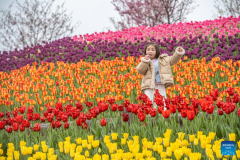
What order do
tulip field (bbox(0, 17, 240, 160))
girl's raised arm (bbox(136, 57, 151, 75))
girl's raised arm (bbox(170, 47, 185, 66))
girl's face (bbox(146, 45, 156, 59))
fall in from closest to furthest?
tulip field (bbox(0, 17, 240, 160)) → girl's raised arm (bbox(136, 57, 151, 75)) → girl's raised arm (bbox(170, 47, 185, 66)) → girl's face (bbox(146, 45, 156, 59))

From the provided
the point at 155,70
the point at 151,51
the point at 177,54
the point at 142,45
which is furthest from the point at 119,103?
the point at 142,45

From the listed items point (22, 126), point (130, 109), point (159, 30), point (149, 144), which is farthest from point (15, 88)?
point (159, 30)

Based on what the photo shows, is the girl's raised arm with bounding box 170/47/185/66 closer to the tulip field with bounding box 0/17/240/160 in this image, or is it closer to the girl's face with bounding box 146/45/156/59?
the girl's face with bounding box 146/45/156/59

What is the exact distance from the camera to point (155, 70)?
4.75m

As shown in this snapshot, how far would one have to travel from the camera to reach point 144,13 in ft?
71.9

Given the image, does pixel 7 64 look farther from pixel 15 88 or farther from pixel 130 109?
pixel 130 109

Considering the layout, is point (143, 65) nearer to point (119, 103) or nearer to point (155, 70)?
point (155, 70)

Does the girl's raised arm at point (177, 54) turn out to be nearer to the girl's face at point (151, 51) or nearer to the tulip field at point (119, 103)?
the girl's face at point (151, 51)

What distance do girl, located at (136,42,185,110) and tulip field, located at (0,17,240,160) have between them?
29 centimetres

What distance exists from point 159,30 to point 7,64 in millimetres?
6702

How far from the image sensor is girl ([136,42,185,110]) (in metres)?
4.52

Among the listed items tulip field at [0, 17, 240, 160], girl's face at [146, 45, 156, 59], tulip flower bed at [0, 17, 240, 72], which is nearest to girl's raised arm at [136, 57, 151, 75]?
girl's face at [146, 45, 156, 59]

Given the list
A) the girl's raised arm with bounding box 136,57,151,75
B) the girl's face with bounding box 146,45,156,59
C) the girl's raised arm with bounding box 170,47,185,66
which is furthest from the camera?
the girl's face with bounding box 146,45,156,59

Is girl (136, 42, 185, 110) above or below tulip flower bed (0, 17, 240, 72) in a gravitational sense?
below
